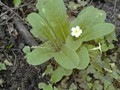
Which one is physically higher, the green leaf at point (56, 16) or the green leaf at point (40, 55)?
the green leaf at point (56, 16)

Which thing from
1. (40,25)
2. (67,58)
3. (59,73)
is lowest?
(59,73)

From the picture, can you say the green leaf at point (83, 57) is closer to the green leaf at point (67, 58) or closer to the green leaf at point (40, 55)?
the green leaf at point (67, 58)

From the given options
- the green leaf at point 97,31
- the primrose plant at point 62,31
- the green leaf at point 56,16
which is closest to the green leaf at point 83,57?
the primrose plant at point 62,31

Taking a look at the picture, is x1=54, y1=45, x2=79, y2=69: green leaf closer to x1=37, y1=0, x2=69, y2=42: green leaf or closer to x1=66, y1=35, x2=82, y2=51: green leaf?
x1=66, y1=35, x2=82, y2=51: green leaf

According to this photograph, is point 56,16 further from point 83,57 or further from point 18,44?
point 18,44

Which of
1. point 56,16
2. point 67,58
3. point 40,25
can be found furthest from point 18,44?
point 67,58

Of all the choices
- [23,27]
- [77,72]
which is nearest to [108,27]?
[77,72]
